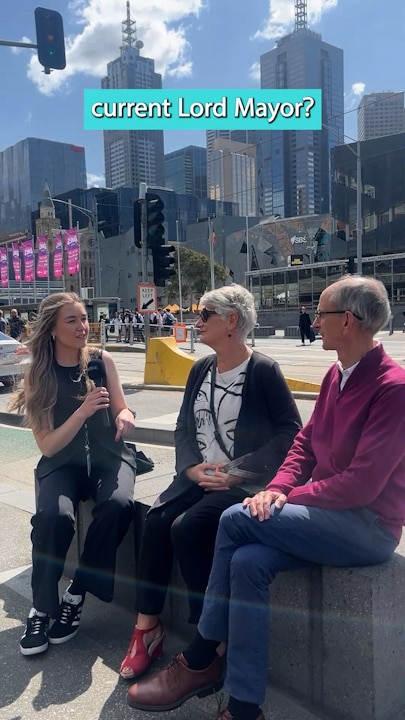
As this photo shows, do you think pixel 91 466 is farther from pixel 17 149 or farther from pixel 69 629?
pixel 17 149

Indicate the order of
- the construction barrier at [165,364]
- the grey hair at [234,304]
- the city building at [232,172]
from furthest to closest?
the city building at [232,172] < the construction barrier at [165,364] < the grey hair at [234,304]

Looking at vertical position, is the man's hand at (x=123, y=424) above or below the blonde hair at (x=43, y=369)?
below

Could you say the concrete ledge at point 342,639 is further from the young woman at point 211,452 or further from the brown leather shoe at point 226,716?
the young woman at point 211,452

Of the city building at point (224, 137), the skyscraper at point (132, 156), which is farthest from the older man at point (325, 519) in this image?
the city building at point (224, 137)

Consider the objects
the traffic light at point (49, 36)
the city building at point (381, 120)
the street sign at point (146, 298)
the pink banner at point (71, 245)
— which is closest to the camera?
the traffic light at point (49, 36)

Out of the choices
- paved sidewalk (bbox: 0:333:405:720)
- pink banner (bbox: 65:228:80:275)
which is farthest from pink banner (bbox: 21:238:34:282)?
paved sidewalk (bbox: 0:333:405:720)

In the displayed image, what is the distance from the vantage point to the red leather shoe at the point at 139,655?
250cm

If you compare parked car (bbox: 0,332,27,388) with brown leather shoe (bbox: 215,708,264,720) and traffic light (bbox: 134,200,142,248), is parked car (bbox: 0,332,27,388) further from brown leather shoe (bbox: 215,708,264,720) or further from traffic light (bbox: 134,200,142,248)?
brown leather shoe (bbox: 215,708,264,720)

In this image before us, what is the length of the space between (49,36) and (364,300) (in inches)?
394

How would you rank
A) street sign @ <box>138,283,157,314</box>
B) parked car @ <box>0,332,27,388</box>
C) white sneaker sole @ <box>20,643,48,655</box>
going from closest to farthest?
white sneaker sole @ <box>20,643,48,655</box>
parked car @ <box>0,332,27,388</box>
street sign @ <box>138,283,157,314</box>

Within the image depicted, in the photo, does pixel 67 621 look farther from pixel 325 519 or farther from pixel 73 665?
pixel 325 519

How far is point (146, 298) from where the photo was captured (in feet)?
45.2

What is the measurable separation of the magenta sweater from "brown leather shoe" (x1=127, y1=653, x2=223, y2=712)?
2.54ft

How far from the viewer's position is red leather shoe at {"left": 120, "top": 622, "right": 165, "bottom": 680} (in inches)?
98.5
